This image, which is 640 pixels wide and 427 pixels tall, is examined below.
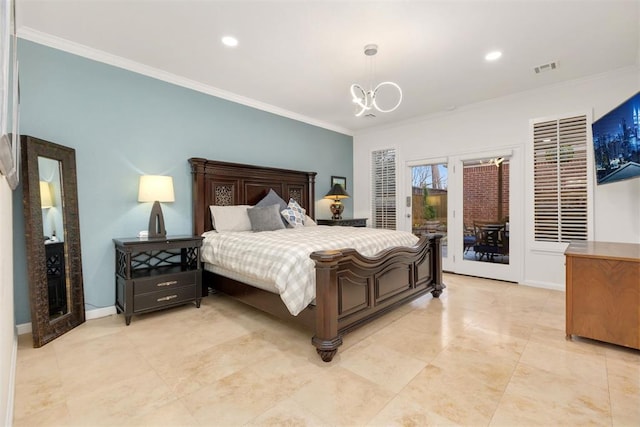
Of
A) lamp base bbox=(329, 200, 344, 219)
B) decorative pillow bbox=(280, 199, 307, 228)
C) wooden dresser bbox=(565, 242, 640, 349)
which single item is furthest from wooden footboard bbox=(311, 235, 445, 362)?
lamp base bbox=(329, 200, 344, 219)

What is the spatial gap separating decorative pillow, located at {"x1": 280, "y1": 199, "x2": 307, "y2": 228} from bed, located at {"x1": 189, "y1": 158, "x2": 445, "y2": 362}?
1.33 ft

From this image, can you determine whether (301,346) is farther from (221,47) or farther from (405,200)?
(405,200)

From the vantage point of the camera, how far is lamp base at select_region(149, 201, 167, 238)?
3295 millimetres

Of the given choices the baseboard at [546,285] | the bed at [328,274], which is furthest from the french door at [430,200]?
the bed at [328,274]

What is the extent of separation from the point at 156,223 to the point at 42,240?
3.17 feet

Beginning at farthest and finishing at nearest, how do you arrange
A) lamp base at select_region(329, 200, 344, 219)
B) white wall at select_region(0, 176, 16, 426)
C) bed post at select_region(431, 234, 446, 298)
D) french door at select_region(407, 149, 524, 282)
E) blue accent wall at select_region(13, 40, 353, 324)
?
1. lamp base at select_region(329, 200, 344, 219)
2. french door at select_region(407, 149, 524, 282)
3. bed post at select_region(431, 234, 446, 298)
4. blue accent wall at select_region(13, 40, 353, 324)
5. white wall at select_region(0, 176, 16, 426)

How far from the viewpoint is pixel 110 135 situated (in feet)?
10.4

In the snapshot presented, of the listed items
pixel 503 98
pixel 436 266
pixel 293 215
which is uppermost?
pixel 503 98

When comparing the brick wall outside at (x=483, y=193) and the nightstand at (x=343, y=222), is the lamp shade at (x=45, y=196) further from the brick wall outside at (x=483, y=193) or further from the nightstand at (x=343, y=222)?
the brick wall outside at (x=483, y=193)

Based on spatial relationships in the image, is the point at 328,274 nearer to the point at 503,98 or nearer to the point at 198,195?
the point at 198,195

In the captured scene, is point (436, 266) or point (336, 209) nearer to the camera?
point (436, 266)

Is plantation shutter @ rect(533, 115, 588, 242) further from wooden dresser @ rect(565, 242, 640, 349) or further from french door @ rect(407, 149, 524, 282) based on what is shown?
wooden dresser @ rect(565, 242, 640, 349)

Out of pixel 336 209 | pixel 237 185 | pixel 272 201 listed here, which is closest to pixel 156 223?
pixel 237 185

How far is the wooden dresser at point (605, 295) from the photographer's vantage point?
2221 millimetres
